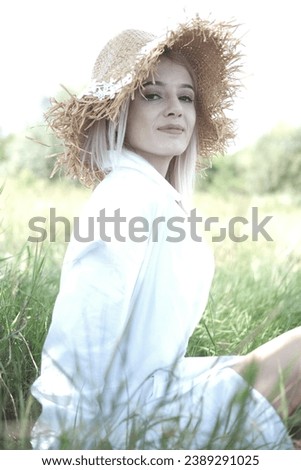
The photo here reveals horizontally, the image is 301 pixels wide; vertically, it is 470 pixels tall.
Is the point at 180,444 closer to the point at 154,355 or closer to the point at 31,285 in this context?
the point at 154,355

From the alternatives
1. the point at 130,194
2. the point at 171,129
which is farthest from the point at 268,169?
the point at 130,194

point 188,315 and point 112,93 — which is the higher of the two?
point 112,93

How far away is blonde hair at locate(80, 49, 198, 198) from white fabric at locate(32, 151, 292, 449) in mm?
260

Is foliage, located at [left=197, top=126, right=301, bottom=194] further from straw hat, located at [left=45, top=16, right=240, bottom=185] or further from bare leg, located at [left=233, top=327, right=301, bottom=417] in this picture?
bare leg, located at [left=233, top=327, right=301, bottom=417]

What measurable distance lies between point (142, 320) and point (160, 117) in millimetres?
725

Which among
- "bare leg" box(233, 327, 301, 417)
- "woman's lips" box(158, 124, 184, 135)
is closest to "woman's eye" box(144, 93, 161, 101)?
"woman's lips" box(158, 124, 184, 135)

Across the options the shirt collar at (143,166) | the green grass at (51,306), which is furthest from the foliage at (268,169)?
the shirt collar at (143,166)

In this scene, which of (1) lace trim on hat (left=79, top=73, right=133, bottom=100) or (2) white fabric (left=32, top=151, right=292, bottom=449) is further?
(1) lace trim on hat (left=79, top=73, right=133, bottom=100)

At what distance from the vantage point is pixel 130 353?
6.63 feet

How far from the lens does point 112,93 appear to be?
232 centimetres

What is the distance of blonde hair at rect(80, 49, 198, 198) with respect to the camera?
92.6 inches

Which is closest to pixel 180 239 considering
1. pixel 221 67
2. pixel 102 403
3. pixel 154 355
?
pixel 154 355

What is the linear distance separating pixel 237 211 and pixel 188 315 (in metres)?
6.79

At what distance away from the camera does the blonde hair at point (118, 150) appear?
235cm
